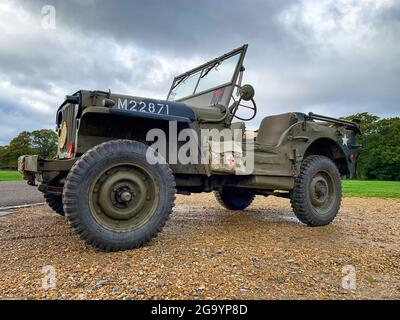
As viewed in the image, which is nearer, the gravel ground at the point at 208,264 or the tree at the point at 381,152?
the gravel ground at the point at 208,264

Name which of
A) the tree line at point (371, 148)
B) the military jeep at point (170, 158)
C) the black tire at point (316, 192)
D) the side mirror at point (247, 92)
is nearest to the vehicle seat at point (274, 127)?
the military jeep at point (170, 158)

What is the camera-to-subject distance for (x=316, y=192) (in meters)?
5.35

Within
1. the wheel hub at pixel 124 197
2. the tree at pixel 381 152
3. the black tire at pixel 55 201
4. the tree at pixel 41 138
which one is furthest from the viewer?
the tree at pixel 41 138

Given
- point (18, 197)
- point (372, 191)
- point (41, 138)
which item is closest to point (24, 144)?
point (41, 138)

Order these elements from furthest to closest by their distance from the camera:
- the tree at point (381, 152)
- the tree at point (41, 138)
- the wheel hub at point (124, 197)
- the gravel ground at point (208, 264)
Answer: the tree at point (41, 138)
the tree at point (381, 152)
the wheel hub at point (124, 197)
the gravel ground at point (208, 264)

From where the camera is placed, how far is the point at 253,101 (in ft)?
16.9

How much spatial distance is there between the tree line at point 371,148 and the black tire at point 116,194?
50.5 metres

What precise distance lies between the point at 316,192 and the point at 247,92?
6.14 feet

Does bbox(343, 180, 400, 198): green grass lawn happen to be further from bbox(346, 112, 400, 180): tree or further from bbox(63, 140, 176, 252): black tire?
bbox(346, 112, 400, 180): tree

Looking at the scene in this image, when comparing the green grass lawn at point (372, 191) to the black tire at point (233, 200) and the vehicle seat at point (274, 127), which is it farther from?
the vehicle seat at point (274, 127)

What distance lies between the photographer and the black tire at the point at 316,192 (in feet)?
16.7

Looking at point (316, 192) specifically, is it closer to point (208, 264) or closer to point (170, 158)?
point (170, 158)

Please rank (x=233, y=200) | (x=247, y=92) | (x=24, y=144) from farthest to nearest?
(x=24, y=144) → (x=233, y=200) → (x=247, y=92)

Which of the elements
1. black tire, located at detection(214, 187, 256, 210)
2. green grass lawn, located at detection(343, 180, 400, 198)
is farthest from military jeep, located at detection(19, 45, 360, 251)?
green grass lawn, located at detection(343, 180, 400, 198)
